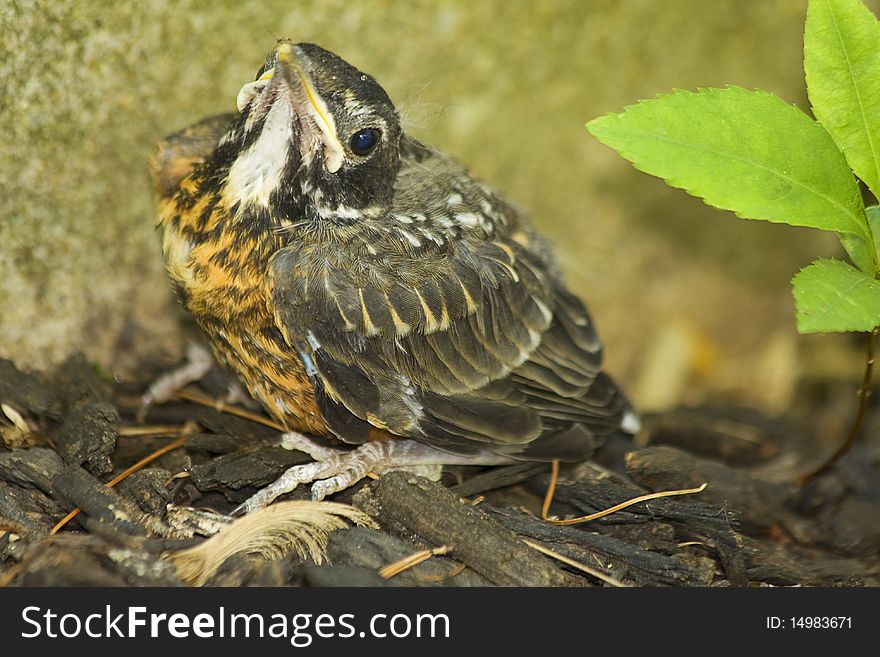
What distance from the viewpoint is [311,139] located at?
248 centimetres

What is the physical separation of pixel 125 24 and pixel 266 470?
Result: 5.06ft

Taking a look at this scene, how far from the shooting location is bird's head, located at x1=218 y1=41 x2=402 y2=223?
241cm

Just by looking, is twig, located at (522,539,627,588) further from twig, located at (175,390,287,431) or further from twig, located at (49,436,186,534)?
twig, located at (49,436,186,534)

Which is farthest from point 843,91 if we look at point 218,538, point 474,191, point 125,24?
point 125,24

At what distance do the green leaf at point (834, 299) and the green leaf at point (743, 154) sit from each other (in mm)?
152

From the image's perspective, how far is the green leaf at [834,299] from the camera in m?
2.04

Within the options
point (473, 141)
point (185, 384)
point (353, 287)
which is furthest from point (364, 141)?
point (473, 141)

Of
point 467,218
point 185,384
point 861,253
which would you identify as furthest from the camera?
point 185,384

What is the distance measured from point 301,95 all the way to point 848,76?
1.44m

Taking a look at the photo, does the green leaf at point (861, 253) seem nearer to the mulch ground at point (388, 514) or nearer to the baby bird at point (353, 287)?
the mulch ground at point (388, 514)

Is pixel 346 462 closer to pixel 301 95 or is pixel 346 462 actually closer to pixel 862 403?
pixel 301 95

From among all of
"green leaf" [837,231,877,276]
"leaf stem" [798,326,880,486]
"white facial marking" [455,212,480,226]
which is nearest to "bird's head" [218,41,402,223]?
"white facial marking" [455,212,480,226]

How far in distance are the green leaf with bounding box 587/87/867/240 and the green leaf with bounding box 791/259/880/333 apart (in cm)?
15

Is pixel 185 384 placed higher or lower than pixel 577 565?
higher
